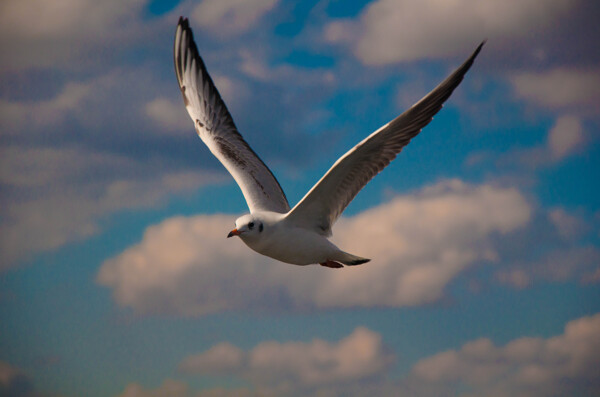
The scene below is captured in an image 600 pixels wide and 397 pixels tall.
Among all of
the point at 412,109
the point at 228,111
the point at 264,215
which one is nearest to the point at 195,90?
the point at 228,111

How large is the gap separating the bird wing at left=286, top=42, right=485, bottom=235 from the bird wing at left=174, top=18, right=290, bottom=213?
215 cm

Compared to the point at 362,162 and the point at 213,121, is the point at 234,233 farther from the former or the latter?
the point at 213,121

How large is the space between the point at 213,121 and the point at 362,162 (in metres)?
6.12

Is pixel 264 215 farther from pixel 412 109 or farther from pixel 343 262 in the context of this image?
pixel 412 109

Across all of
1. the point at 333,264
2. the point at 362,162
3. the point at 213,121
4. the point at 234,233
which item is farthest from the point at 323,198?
the point at 213,121

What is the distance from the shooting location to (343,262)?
13.8 meters

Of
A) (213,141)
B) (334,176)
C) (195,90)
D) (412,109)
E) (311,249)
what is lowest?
(311,249)

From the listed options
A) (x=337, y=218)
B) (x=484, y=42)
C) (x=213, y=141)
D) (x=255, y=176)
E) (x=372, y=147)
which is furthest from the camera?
(x=213, y=141)

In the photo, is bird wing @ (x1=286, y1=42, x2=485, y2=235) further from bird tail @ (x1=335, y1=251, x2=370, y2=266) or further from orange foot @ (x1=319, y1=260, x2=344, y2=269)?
orange foot @ (x1=319, y1=260, x2=344, y2=269)

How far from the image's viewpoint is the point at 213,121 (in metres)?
17.5

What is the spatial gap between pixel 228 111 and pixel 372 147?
623cm

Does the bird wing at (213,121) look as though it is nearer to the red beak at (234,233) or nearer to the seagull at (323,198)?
the seagull at (323,198)

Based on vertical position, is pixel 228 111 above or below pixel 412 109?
above

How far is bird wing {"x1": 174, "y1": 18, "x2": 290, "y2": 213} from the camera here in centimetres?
1549
